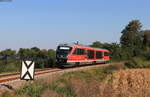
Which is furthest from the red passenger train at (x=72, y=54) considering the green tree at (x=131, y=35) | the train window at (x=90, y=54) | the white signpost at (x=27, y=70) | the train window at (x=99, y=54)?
the green tree at (x=131, y=35)

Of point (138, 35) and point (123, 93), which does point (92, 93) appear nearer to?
point (123, 93)

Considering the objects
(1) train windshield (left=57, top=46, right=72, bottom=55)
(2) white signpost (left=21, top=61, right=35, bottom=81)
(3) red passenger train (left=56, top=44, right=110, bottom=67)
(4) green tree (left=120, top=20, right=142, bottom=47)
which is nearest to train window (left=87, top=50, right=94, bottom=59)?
(3) red passenger train (left=56, top=44, right=110, bottom=67)

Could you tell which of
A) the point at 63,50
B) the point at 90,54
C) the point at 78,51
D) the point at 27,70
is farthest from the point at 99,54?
the point at 27,70

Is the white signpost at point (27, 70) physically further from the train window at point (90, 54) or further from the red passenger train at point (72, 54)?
the train window at point (90, 54)

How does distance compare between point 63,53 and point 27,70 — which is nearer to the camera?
point 27,70

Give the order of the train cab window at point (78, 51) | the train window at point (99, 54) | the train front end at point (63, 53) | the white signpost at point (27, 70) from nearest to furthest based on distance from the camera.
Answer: the white signpost at point (27, 70), the train front end at point (63, 53), the train cab window at point (78, 51), the train window at point (99, 54)

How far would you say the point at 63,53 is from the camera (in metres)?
28.8

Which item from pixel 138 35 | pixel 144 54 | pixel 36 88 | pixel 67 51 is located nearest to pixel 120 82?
pixel 67 51

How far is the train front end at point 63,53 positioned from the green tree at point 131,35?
48.8 m

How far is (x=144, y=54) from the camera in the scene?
51.5 meters

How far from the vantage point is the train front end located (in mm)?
28344

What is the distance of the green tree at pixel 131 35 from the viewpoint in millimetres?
77800

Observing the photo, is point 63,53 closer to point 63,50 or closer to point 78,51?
point 63,50

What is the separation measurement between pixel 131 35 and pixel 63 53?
177 feet
